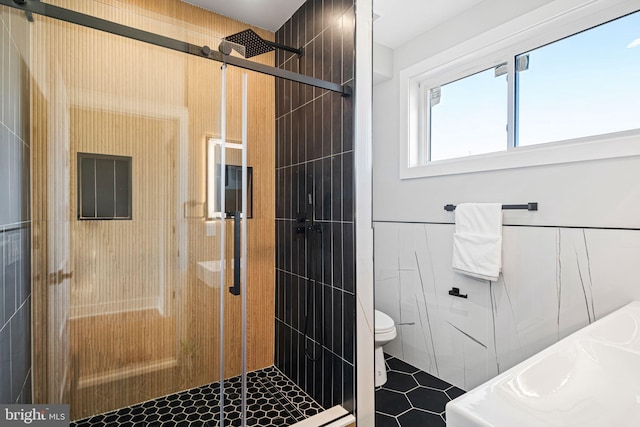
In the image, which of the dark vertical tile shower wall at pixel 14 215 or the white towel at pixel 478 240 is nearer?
the dark vertical tile shower wall at pixel 14 215

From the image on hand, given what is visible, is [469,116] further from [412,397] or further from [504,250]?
[412,397]

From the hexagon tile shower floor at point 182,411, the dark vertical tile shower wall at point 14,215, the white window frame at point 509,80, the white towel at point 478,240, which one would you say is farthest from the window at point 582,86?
the dark vertical tile shower wall at point 14,215

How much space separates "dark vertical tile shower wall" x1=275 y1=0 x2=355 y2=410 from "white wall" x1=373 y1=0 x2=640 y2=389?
2.64ft

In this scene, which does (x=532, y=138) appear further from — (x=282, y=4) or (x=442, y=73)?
(x=282, y=4)

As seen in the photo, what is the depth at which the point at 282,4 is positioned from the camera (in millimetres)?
2035

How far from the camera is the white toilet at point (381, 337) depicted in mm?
1970

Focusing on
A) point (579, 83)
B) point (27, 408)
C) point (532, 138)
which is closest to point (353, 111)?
point (532, 138)

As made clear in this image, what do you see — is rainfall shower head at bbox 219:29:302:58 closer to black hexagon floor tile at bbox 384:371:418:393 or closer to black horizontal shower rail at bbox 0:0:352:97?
black horizontal shower rail at bbox 0:0:352:97

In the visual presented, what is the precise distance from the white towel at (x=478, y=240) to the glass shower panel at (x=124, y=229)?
145 centimetres

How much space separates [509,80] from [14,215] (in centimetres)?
251

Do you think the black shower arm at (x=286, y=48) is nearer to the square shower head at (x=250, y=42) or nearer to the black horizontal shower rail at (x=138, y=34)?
the square shower head at (x=250, y=42)

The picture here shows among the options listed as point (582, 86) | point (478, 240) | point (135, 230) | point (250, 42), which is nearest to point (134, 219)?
point (135, 230)

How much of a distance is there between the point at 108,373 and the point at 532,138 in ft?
8.10

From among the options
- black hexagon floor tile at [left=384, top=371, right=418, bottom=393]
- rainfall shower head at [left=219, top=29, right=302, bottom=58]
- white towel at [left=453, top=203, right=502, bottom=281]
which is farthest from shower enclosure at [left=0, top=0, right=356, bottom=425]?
white towel at [left=453, top=203, right=502, bottom=281]
